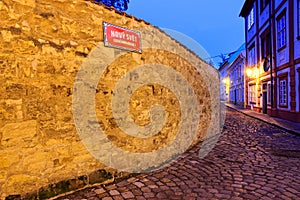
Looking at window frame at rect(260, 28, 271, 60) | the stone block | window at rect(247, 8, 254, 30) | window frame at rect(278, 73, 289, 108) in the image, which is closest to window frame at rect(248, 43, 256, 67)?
window at rect(247, 8, 254, 30)

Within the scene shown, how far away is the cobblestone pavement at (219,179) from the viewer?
329cm

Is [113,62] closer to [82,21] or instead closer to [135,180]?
[82,21]

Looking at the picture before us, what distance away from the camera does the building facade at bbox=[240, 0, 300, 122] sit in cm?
1142

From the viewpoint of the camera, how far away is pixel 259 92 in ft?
58.1

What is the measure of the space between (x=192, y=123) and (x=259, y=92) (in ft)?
44.0

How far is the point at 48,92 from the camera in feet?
10.1

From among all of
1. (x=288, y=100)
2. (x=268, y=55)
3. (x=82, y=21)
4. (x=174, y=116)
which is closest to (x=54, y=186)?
(x=82, y=21)

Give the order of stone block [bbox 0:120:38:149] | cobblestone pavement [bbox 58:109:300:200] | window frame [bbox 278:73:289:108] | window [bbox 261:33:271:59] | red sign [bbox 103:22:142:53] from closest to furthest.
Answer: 1. stone block [bbox 0:120:38:149]
2. cobblestone pavement [bbox 58:109:300:200]
3. red sign [bbox 103:22:142:53]
4. window frame [bbox 278:73:289:108]
5. window [bbox 261:33:271:59]

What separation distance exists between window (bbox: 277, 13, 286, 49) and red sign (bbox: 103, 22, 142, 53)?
36.9 feet

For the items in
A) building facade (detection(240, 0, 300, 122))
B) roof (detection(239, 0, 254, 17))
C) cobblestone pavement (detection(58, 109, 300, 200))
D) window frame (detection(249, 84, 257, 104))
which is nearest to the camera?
cobblestone pavement (detection(58, 109, 300, 200))

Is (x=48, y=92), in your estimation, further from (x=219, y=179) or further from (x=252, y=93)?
(x=252, y=93)

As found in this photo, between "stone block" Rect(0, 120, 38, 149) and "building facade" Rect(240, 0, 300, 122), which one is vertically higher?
"building facade" Rect(240, 0, 300, 122)

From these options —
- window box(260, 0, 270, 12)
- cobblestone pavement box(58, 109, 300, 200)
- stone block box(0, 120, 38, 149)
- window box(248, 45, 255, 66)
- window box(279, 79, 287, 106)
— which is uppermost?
window box(260, 0, 270, 12)

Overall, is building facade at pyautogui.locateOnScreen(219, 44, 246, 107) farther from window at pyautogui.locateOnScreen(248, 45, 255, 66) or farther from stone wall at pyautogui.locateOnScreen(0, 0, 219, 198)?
stone wall at pyautogui.locateOnScreen(0, 0, 219, 198)
